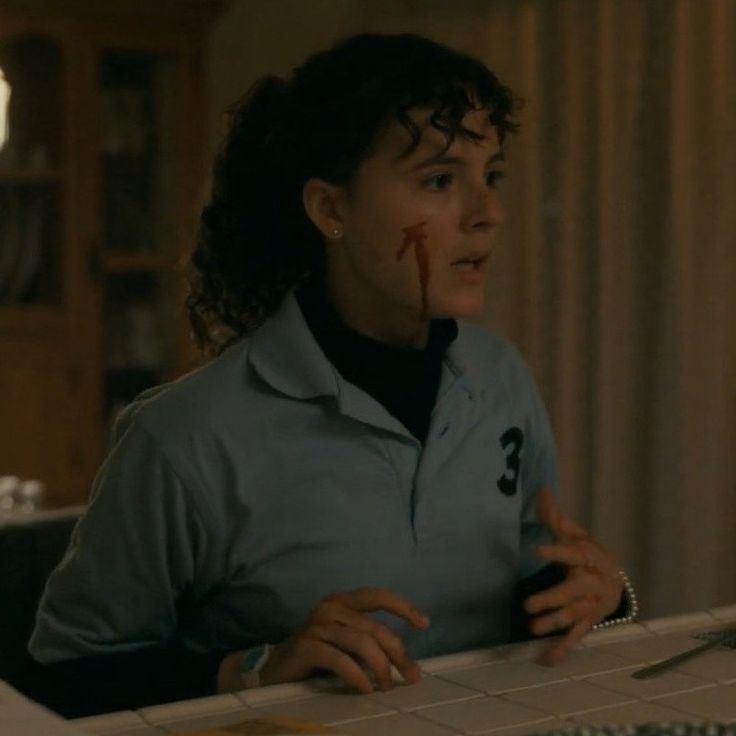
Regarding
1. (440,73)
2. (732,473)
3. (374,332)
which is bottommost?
(732,473)

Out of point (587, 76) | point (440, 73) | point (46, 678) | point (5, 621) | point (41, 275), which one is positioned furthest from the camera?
point (41, 275)

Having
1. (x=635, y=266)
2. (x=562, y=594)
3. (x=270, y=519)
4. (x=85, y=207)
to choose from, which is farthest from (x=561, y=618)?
(x=85, y=207)

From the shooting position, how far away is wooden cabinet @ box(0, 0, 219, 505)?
3.52 m

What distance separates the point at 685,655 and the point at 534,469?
45 cm

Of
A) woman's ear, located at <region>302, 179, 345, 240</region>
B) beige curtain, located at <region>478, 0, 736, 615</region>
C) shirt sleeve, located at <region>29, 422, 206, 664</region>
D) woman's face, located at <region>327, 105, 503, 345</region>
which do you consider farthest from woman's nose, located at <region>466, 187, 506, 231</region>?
beige curtain, located at <region>478, 0, 736, 615</region>

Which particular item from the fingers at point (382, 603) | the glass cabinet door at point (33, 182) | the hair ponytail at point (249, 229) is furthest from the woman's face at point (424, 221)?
the glass cabinet door at point (33, 182)

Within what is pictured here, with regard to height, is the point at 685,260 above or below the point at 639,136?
below

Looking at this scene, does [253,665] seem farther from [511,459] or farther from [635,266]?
[635,266]

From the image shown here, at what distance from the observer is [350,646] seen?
104 cm

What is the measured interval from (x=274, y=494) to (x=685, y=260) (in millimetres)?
1521

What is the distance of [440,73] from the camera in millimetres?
1367

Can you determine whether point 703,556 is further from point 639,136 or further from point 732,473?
point 639,136

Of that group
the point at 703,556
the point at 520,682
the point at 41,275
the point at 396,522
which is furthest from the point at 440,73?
the point at 41,275

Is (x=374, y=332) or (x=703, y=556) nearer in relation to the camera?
(x=374, y=332)
